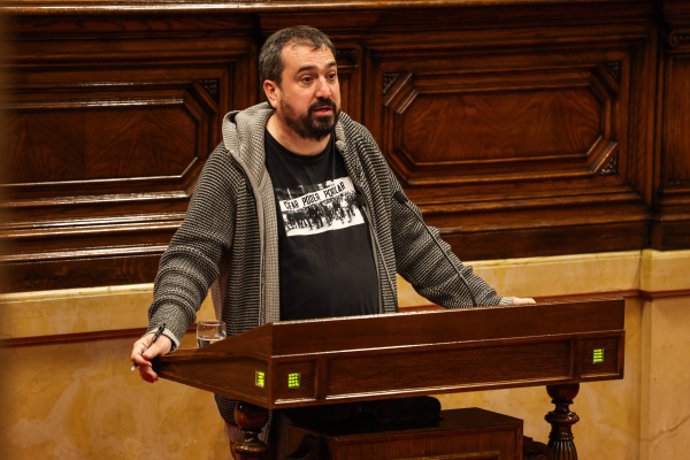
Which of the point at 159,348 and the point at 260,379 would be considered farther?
the point at 159,348

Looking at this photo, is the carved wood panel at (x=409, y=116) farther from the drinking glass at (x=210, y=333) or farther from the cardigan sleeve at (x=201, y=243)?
the drinking glass at (x=210, y=333)

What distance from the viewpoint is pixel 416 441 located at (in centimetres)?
252

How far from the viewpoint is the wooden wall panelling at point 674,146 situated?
449 centimetres

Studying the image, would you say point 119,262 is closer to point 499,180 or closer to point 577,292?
point 499,180

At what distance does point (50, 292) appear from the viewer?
369 cm

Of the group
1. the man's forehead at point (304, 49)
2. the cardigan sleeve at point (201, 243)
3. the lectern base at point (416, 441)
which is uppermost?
the man's forehead at point (304, 49)

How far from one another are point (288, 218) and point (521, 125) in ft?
6.15

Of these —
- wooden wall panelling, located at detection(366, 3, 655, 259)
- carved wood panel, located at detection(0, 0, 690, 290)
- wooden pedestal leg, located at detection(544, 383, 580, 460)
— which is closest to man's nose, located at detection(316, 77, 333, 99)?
wooden pedestal leg, located at detection(544, 383, 580, 460)

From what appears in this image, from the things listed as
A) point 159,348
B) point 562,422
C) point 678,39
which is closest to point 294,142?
point 159,348

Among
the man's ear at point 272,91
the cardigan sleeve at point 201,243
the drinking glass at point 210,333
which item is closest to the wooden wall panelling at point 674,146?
the man's ear at point 272,91

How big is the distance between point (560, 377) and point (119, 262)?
1.72 m

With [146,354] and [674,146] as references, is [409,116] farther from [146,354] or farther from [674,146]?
[146,354]

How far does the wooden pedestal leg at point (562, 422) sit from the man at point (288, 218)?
0.79ft

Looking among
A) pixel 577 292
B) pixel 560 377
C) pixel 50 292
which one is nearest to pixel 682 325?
pixel 577 292
